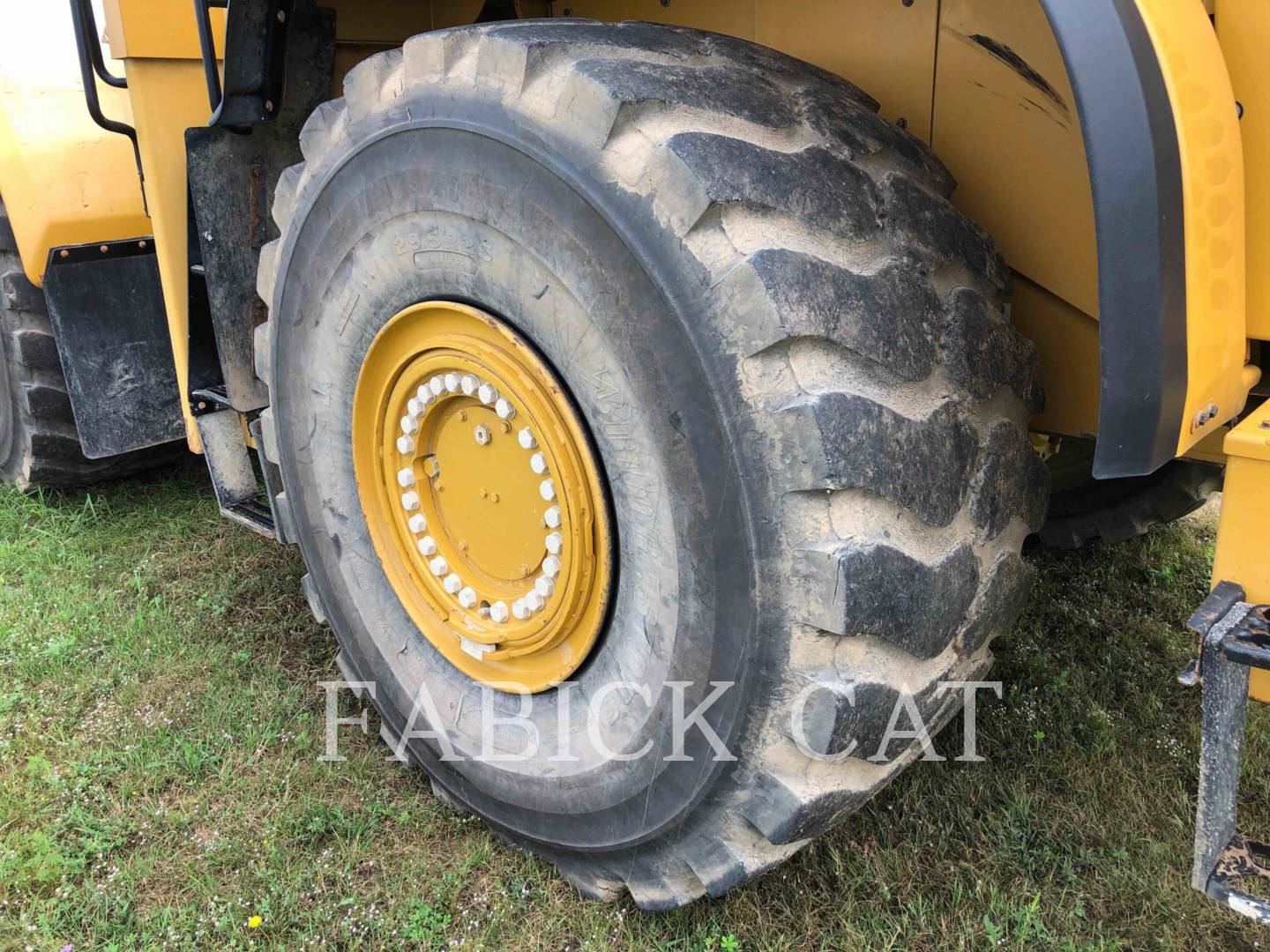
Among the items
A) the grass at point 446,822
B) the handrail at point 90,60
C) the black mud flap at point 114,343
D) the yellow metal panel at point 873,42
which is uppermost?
the yellow metal panel at point 873,42

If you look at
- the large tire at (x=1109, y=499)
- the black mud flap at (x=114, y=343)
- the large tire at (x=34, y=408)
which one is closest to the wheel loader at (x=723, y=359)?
the large tire at (x=1109, y=499)

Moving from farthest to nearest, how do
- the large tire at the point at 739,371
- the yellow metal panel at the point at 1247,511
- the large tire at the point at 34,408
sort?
the large tire at the point at 34,408, the large tire at the point at 739,371, the yellow metal panel at the point at 1247,511

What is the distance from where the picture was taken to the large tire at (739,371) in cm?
141

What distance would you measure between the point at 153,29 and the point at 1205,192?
2183 millimetres

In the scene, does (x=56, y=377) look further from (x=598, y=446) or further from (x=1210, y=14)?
(x=1210, y=14)

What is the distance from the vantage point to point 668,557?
160 cm

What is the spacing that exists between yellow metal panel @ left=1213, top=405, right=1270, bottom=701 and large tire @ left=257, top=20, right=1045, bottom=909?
0.32 m

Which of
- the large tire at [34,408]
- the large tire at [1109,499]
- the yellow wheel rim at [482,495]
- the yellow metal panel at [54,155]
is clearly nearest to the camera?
the yellow wheel rim at [482,495]

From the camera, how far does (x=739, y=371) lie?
1.41 metres

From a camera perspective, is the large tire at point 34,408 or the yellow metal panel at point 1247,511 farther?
the large tire at point 34,408

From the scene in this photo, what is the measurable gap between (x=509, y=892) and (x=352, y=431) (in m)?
0.95

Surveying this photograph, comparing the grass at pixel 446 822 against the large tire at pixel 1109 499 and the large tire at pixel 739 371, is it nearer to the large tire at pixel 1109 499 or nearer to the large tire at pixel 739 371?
the large tire at pixel 1109 499

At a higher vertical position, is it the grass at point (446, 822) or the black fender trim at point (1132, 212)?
the black fender trim at point (1132, 212)

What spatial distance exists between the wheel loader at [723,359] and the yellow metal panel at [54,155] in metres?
0.68
